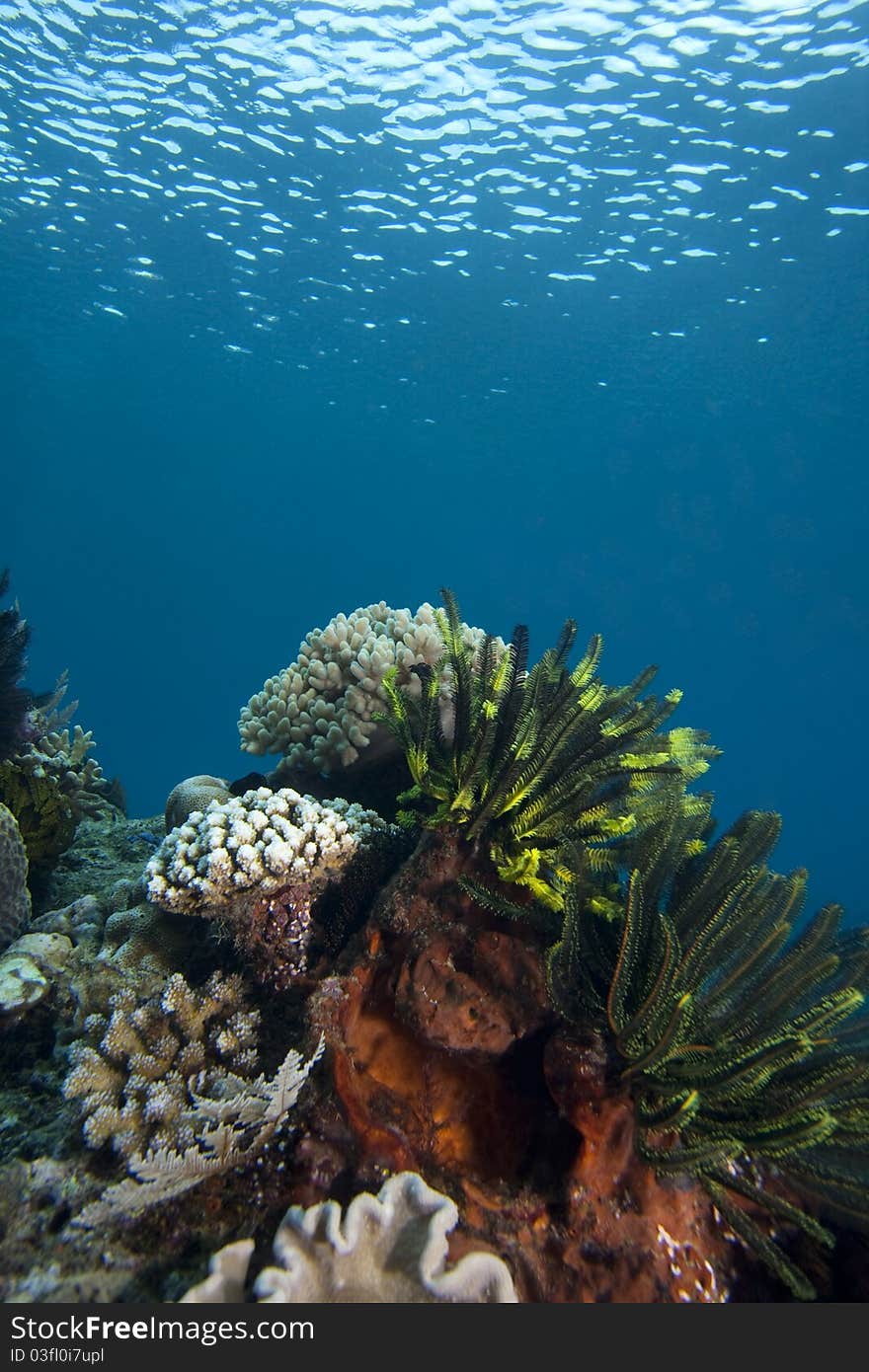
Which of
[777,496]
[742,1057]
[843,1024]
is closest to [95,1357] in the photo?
[742,1057]

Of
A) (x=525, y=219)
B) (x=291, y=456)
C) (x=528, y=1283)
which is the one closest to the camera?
(x=528, y=1283)

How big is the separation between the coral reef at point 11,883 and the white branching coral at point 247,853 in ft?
4.11

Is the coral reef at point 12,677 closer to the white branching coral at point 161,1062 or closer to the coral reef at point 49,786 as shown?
the coral reef at point 49,786

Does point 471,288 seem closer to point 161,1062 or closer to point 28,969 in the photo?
point 28,969

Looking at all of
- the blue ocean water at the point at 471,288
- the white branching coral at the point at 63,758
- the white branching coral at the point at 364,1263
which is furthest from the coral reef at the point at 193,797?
the blue ocean water at the point at 471,288

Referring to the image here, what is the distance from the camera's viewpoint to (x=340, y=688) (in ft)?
19.0

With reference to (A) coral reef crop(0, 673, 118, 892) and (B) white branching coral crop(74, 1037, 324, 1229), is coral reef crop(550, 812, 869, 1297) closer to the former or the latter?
(B) white branching coral crop(74, 1037, 324, 1229)

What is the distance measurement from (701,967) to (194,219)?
35.7m

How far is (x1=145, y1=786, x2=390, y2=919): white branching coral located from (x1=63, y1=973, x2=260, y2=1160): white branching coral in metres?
0.48

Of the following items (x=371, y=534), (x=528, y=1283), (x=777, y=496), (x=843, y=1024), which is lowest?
(x=528, y=1283)

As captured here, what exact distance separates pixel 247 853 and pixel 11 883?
2124 millimetres

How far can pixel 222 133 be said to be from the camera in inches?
916

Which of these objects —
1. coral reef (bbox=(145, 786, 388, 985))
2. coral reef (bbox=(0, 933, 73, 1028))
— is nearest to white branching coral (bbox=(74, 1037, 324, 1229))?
coral reef (bbox=(145, 786, 388, 985))

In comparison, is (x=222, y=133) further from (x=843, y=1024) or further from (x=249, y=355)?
(x=843, y=1024)
